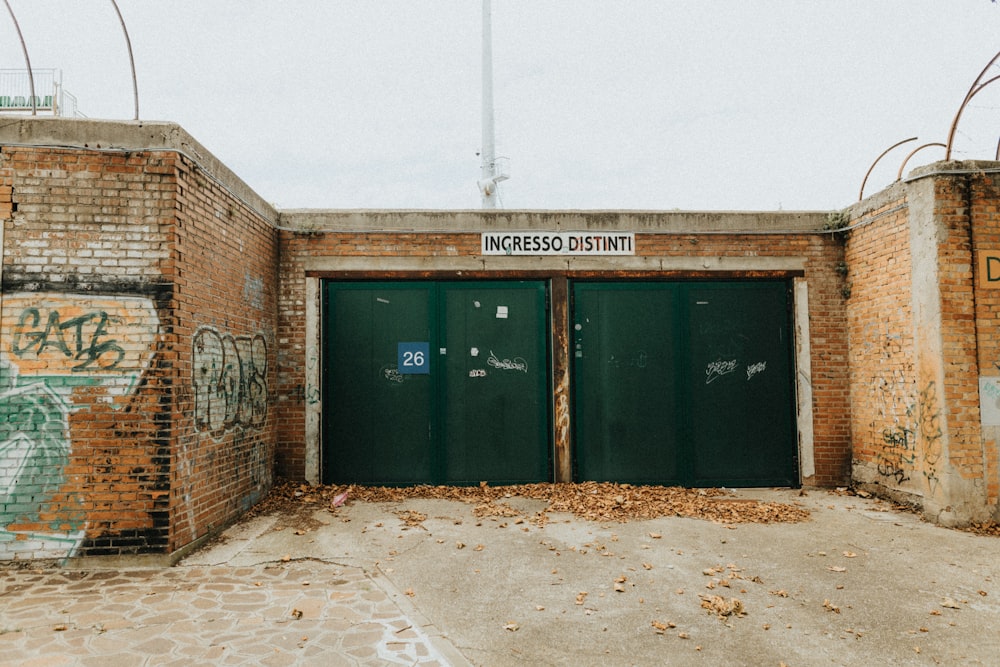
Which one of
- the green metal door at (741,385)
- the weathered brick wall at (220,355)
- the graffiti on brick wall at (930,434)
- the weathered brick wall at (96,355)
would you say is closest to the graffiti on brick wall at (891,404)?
the graffiti on brick wall at (930,434)

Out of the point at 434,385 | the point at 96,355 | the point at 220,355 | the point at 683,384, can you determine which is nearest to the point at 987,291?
the point at 683,384

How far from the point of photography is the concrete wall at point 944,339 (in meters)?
6.42

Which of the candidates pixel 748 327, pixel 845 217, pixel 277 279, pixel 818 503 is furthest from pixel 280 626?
pixel 845 217

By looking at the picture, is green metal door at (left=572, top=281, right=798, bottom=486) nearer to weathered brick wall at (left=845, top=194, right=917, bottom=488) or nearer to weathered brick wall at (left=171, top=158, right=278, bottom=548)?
A: weathered brick wall at (left=845, top=194, right=917, bottom=488)

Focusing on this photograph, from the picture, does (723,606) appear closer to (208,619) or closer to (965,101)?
(208,619)

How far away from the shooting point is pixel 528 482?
8055mm

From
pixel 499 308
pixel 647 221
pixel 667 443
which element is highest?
pixel 647 221

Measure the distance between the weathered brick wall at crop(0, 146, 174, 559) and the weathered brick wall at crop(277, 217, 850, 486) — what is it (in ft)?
8.61

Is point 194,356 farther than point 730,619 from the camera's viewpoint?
Yes

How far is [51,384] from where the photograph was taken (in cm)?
514

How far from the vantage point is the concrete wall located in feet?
21.1

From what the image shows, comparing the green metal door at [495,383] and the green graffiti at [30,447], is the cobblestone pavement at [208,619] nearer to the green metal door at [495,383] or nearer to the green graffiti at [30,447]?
the green graffiti at [30,447]

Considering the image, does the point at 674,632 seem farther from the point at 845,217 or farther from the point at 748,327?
the point at 845,217

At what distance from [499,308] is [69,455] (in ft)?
16.5
